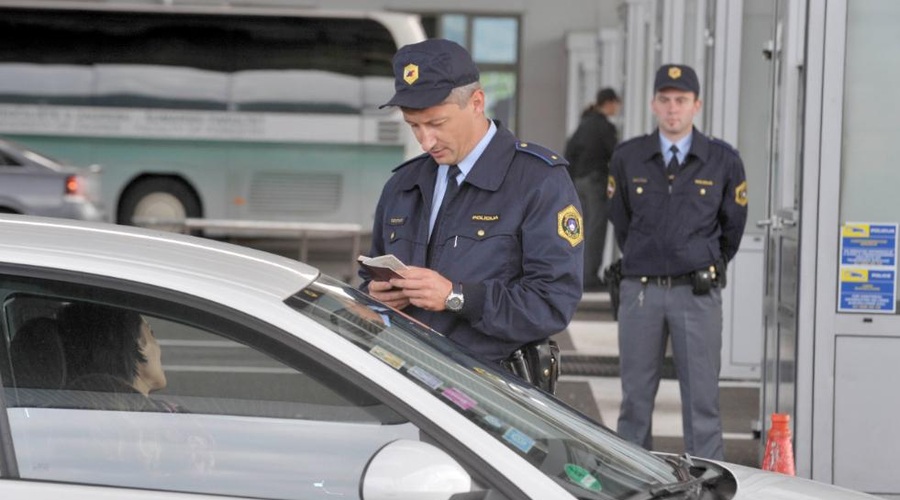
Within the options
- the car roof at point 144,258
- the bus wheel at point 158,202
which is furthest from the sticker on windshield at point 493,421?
the bus wheel at point 158,202

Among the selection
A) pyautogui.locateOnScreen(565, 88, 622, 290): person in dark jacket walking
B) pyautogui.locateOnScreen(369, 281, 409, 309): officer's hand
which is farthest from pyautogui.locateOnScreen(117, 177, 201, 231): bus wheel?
pyautogui.locateOnScreen(369, 281, 409, 309): officer's hand

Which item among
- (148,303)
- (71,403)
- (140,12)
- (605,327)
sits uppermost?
(140,12)

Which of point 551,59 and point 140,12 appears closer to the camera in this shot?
point 140,12

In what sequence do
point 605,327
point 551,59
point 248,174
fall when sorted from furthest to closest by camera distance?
1. point 551,59
2. point 248,174
3. point 605,327

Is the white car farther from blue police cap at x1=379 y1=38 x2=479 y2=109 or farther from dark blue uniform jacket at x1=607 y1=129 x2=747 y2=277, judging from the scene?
dark blue uniform jacket at x1=607 y1=129 x2=747 y2=277

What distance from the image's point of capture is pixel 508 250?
4.23 metres

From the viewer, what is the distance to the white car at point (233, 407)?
2.94 m

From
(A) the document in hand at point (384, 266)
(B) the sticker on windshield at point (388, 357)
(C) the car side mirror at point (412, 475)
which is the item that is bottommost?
(C) the car side mirror at point (412, 475)

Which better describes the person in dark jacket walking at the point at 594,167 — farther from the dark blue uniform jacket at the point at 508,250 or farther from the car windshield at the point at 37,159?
the dark blue uniform jacket at the point at 508,250

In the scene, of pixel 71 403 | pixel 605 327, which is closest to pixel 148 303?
pixel 71 403

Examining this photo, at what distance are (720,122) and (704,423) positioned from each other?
12.8 feet

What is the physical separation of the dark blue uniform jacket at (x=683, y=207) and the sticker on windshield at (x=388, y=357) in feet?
13.1

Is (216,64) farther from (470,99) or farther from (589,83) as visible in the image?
(470,99)

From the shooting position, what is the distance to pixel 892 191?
261 inches
